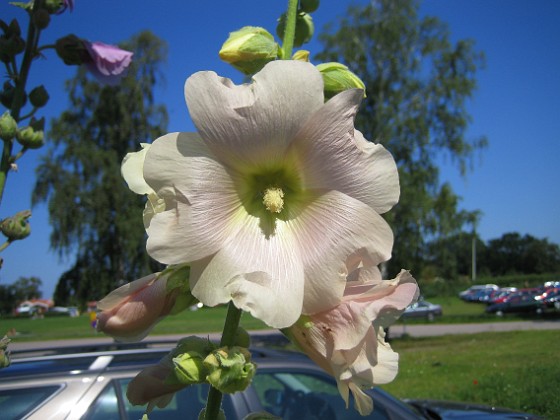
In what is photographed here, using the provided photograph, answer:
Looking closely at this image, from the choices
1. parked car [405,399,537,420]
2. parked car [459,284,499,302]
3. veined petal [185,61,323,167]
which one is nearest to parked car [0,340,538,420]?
parked car [405,399,537,420]

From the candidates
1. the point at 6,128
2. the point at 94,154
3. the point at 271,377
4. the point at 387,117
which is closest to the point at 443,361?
the point at 387,117

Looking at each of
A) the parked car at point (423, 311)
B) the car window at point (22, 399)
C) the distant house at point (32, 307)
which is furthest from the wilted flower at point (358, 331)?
the distant house at point (32, 307)

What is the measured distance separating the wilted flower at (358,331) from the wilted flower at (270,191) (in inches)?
1.3

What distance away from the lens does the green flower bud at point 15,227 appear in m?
1.49

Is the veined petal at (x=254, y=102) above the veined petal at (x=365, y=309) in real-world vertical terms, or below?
above

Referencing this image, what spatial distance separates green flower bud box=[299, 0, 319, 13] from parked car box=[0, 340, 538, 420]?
7.84 feet

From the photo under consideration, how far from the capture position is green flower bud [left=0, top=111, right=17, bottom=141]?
1.52 metres

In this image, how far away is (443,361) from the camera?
11.2 meters

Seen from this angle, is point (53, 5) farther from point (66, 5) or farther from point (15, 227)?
point (15, 227)

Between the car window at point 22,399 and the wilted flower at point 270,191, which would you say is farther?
the car window at point 22,399

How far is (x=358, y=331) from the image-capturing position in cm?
69

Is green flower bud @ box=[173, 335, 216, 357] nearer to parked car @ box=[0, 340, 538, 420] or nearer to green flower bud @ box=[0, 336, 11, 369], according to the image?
green flower bud @ box=[0, 336, 11, 369]

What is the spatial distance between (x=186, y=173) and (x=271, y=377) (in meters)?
3.05

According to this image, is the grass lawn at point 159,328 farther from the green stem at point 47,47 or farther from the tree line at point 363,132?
the green stem at point 47,47
